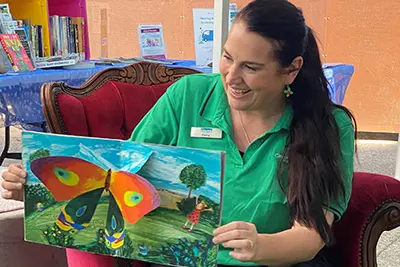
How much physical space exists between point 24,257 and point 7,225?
117mm

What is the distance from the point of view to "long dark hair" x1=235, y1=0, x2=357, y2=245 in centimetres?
134

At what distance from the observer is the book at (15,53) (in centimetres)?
312

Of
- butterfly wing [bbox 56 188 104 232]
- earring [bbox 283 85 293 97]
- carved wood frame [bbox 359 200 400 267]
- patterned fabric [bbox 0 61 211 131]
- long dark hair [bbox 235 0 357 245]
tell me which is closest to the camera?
butterfly wing [bbox 56 188 104 232]

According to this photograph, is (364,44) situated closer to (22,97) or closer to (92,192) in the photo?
(22,97)

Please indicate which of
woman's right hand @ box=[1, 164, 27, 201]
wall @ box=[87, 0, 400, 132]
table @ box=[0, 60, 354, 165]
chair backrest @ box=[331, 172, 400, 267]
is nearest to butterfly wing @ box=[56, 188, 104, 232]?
woman's right hand @ box=[1, 164, 27, 201]

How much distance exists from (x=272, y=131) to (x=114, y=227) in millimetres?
480

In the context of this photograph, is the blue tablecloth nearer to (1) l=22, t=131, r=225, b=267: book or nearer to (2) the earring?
(2) the earring

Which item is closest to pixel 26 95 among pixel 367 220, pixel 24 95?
pixel 24 95

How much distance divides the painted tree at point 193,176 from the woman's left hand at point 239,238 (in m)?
0.10

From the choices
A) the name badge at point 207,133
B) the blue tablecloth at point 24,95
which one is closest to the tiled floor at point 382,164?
the blue tablecloth at point 24,95

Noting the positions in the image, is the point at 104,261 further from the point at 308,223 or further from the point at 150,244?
the point at 308,223

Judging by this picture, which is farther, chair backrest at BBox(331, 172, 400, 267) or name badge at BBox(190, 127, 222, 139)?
chair backrest at BBox(331, 172, 400, 267)

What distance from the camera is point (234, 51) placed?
Answer: 1.33 metres

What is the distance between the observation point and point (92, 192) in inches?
48.7
